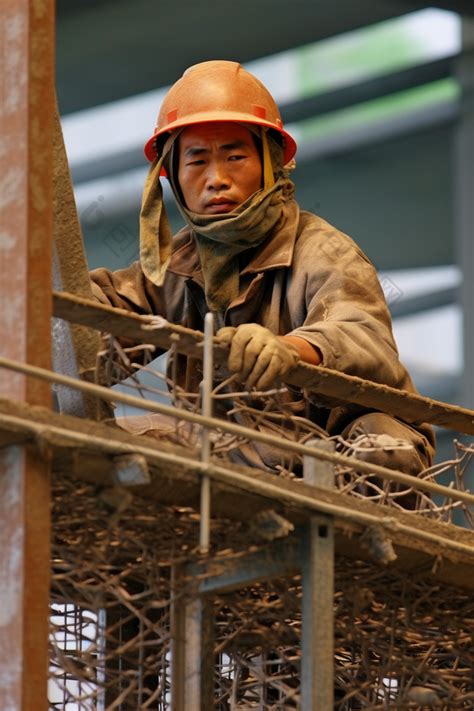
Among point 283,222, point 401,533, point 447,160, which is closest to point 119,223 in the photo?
point 447,160

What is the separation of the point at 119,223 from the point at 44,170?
320 inches

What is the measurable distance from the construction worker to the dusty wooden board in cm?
48

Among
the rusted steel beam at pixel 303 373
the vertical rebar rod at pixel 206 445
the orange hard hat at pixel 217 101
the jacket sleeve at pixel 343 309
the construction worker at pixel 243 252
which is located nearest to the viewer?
the vertical rebar rod at pixel 206 445

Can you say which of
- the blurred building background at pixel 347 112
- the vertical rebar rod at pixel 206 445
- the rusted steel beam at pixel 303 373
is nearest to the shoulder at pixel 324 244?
the rusted steel beam at pixel 303 373

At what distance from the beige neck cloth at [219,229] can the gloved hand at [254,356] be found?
94cm

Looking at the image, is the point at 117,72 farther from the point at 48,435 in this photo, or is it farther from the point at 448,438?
the point at 48,435

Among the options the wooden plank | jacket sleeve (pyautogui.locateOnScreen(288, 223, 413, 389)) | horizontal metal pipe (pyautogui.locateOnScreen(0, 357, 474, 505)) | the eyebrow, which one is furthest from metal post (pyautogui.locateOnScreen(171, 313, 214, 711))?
the eyebrow

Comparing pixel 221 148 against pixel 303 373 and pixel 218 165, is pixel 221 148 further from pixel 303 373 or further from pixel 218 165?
pixel 303 373

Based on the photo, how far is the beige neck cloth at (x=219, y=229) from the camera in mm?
4512

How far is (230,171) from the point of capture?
15.0 feet

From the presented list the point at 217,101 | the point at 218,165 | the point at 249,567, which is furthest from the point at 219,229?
the point at 249,567

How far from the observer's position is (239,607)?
4.06 metres

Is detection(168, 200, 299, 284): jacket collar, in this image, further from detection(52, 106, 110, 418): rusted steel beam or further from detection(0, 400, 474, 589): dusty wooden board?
detection(0, 400, 474, 589): dusty wooden board

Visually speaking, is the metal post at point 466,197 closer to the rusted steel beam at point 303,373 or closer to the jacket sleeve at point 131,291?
the jacket sleeve at point 131,291
